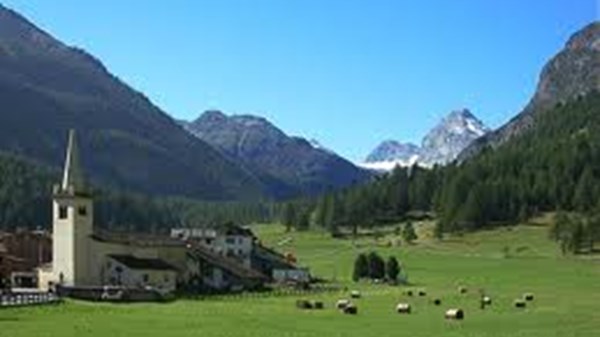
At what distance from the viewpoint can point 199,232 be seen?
19950 centimetres

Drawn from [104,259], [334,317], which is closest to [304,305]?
[334,317]

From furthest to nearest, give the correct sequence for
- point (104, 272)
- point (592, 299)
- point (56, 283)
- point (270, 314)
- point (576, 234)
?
point (576, 234)
point (104, 272)
point (56, 283)
point (592, 299)
point (270, 314)

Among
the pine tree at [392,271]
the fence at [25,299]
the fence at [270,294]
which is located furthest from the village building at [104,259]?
the pine tree at [392,271]

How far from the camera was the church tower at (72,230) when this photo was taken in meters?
127

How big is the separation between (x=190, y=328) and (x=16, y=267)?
74796mm

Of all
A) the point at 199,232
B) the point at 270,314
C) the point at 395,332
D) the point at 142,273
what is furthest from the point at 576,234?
the point at 395,332

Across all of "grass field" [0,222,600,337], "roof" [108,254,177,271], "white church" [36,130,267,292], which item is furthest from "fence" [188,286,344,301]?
"roof" [108,254,177,271]

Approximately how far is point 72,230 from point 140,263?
1014cm

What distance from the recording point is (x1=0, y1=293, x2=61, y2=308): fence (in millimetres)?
91688

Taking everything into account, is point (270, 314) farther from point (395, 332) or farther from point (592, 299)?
point (592, 299)

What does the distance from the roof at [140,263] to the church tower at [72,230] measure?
160 inches

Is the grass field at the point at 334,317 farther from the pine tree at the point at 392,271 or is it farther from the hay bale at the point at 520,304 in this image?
the pine tree at the point at 392,271

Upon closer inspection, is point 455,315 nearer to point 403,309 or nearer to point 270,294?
point 403,309

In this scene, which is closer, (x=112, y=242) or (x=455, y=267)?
(x=112, y=242)
